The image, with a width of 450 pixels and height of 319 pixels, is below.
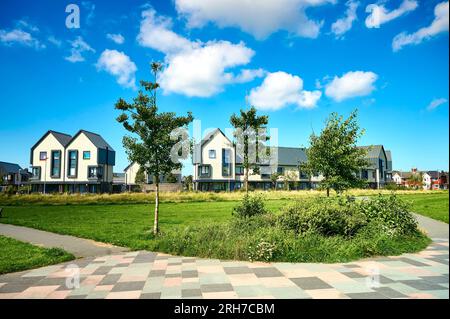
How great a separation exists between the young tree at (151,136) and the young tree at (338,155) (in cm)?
713

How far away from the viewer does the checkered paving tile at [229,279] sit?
18.2 feet

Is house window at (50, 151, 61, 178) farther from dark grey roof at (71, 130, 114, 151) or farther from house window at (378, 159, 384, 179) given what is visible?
house window at (378, 159, 384, 179)

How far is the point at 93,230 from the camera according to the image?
1307cm

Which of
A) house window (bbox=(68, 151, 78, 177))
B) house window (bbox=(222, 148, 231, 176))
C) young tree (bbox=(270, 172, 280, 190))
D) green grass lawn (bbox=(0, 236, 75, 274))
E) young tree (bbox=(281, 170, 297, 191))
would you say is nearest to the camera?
green grass lawn (bbox=(0, 236, 75, 274))

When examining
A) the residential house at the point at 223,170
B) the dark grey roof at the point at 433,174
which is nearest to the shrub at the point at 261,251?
the residential house at the point at 223,170

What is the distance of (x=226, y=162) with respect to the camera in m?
52.3

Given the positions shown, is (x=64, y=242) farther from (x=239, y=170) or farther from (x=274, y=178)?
(x=274, y=178)

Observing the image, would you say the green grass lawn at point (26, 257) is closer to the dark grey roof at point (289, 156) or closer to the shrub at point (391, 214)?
the shrub at point (391, 214)

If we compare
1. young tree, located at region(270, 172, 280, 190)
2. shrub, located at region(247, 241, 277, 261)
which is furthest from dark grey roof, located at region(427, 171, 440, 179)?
shrub, located at region(247, 241, 277, 261)

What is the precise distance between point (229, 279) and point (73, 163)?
47.6 meters

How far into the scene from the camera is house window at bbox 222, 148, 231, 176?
171 ft

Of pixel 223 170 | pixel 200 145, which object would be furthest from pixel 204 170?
pixel 200 145

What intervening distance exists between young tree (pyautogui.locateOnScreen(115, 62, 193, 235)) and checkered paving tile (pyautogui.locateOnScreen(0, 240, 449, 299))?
4168 mm
